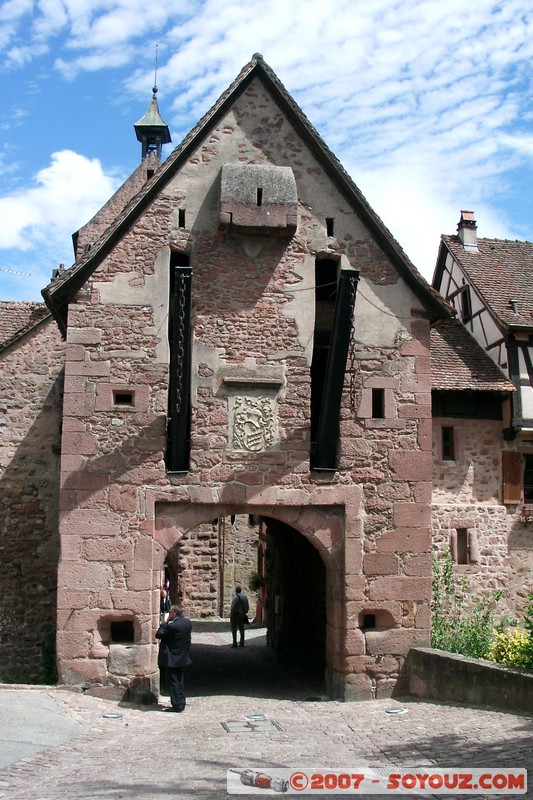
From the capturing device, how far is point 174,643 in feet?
35.2

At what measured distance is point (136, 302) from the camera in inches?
463

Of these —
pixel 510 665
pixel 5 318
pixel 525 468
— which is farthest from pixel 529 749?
pixel 5 318

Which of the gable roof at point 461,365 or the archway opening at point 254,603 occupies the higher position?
the gable roof at point 461,365

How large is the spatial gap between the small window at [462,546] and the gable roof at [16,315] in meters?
8.95

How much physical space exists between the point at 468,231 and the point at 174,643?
13413 mm

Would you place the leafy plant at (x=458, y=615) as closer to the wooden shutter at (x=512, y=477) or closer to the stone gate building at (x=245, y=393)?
the stone gate building at (x=245, y=393)

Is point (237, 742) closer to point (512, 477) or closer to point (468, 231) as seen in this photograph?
point (512, 477)

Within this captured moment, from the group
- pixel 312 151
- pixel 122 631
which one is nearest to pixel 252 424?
pixel 122 631

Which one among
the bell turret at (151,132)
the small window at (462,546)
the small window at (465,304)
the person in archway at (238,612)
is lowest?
the person in archway at (238,612)

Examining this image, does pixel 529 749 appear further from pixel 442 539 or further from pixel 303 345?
pixel 442 539

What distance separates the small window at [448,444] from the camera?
17641 mm

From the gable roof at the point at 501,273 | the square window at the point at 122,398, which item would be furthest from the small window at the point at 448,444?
the square window at the point at 122,398

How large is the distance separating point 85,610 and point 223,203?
5463 mm

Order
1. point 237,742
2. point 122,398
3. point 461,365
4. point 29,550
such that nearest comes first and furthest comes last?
point 237,742 < point 122,398 < point 29,550 < point 461,365
